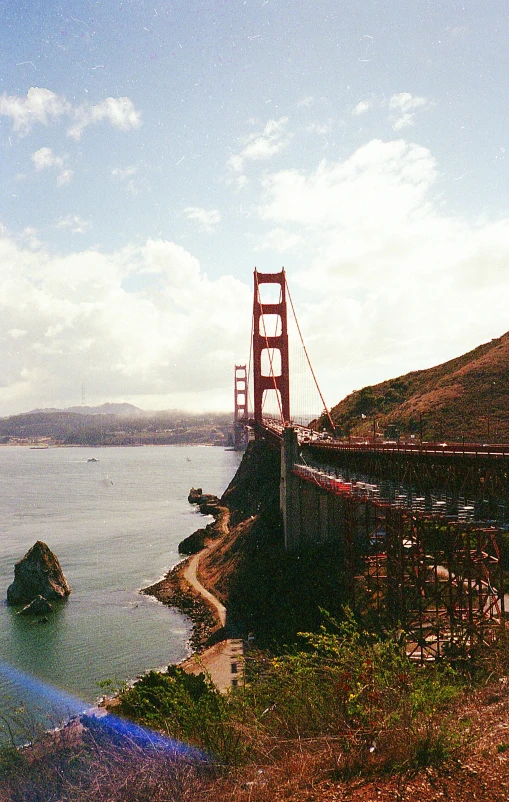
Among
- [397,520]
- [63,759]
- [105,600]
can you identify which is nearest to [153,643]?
[105,600]

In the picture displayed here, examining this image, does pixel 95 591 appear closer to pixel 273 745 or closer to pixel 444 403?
pixel 273 745

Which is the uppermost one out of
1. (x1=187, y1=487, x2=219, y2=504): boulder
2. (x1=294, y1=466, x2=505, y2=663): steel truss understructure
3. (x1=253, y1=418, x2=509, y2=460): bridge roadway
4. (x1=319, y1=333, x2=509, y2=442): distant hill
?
(x1=319, y1=333, x2=509, y2=442): distant hill

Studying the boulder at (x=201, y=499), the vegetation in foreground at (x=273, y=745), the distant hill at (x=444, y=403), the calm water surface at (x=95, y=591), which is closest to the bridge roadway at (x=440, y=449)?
the vegetation in foreground at (x=273, y=745)

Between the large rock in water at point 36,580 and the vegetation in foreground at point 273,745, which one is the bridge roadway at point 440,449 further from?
the large rock in water at point 36,580

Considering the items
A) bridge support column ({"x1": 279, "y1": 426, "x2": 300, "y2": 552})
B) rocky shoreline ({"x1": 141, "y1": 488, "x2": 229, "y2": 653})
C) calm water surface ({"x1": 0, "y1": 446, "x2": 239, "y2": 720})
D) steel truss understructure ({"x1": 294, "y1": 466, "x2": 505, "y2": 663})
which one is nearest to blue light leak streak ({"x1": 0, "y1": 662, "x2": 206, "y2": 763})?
calm water surface ({"x1": 0, "y1": 446, "x2": 239, "y2": 720})

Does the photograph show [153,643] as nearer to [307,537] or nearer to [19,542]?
[307,537]

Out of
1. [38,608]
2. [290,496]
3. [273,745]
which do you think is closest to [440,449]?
[273,745]

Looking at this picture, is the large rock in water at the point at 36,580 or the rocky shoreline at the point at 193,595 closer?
the rocky shoreline at the point at 193,595

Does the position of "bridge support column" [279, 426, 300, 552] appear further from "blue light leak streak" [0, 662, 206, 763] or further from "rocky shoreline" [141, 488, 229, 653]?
"blue light leak streak" [0, 662, 206, 763]
